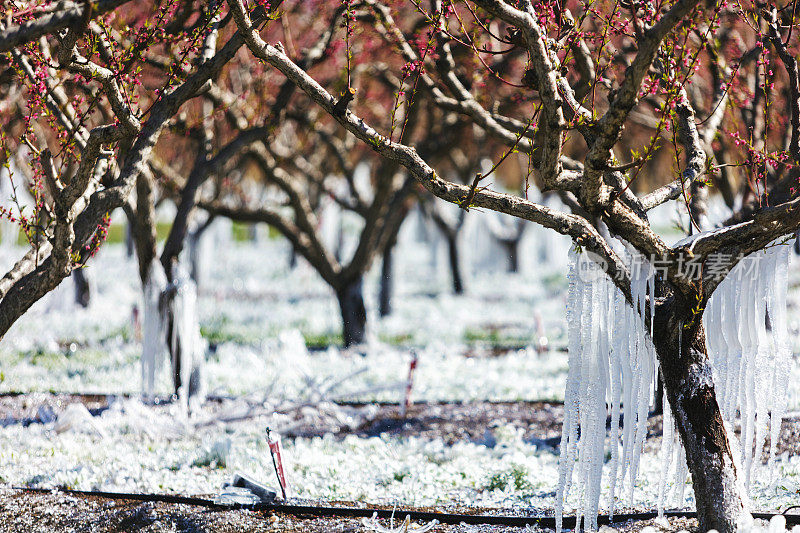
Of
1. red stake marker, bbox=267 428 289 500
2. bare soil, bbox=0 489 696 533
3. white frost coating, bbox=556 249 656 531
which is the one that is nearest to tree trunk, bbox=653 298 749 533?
white frost coating, bbox=556 249 656 531

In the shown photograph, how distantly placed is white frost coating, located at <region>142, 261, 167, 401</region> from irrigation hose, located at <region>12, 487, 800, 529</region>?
2.94 meters

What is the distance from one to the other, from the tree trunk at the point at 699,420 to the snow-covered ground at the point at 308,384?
1073 millimetres

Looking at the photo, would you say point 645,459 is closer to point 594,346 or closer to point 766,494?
point 766,494

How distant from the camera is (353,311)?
12867mm

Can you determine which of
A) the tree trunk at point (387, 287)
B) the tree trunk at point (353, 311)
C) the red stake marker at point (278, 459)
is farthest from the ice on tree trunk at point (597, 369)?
the tree trunk at point (387, 287)

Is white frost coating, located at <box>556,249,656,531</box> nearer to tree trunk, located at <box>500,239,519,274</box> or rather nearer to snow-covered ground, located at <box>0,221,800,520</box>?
snow-covered ground, located at <box>0,221,800,520</box>

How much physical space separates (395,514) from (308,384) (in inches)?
131

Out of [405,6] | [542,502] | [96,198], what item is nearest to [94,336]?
[405,6]

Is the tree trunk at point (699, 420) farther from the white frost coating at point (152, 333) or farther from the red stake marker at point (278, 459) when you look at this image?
the white frost coating at point (152, 333)

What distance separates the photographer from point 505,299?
18953 millimetres

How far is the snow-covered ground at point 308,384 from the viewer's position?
631 centimetres

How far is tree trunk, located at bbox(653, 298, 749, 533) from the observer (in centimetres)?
467

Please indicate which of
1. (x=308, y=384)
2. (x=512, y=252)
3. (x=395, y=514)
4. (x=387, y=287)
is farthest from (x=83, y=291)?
(x=395, y=514)

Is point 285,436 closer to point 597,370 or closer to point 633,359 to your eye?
point 597,370
